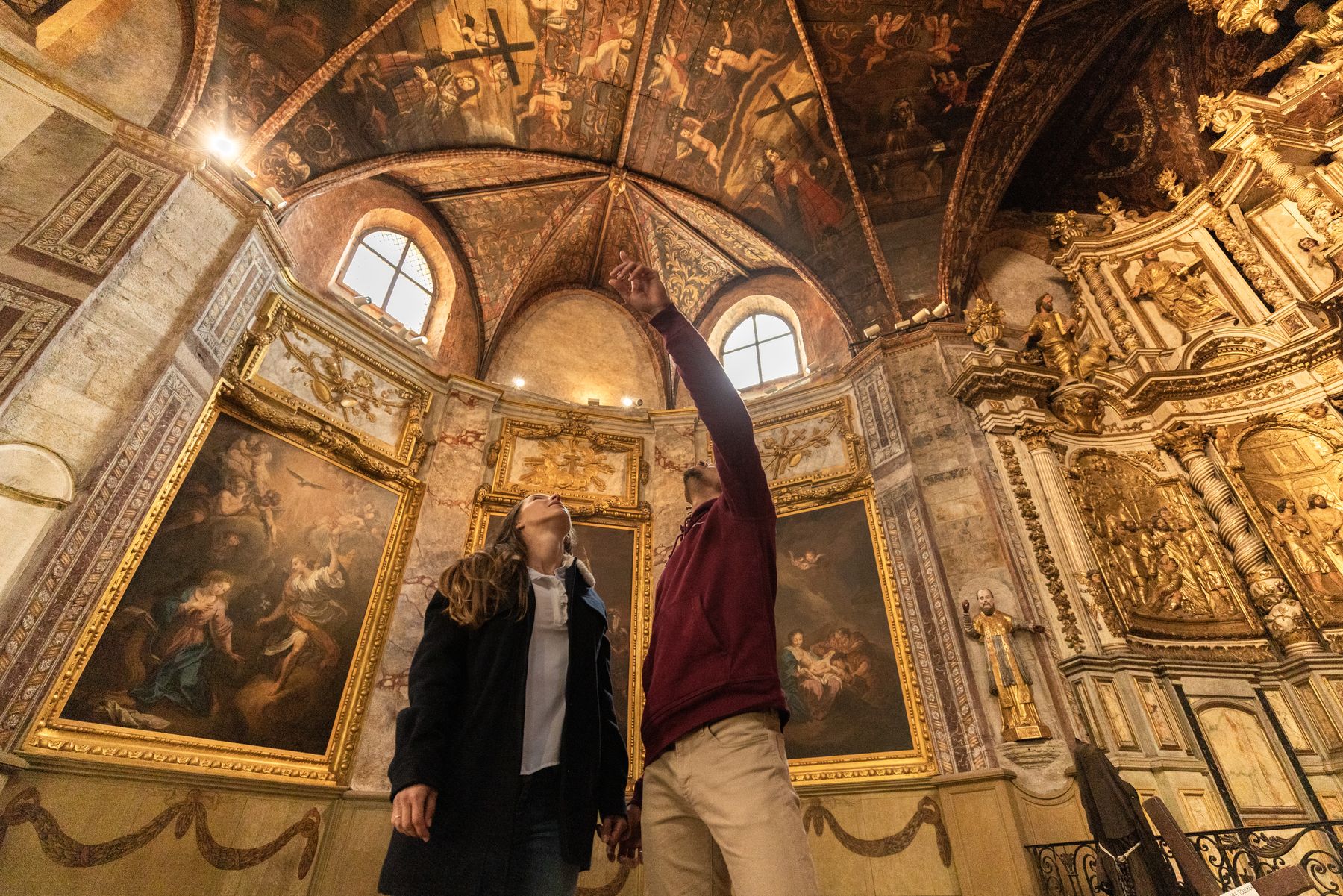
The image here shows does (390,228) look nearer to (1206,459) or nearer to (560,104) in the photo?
(560,104)

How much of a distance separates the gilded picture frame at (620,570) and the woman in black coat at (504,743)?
19.2 ft

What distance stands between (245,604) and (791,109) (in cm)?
955

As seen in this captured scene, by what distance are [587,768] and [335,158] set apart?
9214mm

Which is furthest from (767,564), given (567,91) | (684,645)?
(567,91)

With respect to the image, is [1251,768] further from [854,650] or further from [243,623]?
[243,623]

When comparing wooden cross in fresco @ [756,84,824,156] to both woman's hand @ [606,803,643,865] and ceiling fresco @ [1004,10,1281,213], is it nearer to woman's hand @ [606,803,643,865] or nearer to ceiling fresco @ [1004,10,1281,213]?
ceiling fresco @ [1004,10,1281,213]

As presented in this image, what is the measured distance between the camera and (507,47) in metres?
9.27

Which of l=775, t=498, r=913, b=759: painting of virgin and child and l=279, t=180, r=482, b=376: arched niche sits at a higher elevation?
l=279, t=180, r=482, b=376: arched niche

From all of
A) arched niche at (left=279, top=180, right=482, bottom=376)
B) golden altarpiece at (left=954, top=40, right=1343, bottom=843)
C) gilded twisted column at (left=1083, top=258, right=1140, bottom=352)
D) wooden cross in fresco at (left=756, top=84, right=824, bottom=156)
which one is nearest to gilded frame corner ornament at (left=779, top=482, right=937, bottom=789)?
golden altarpiece at (left=954, top=40, right=1343, bottom=843)

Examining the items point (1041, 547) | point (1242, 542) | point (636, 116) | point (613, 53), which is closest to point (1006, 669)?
point (1041, 547)

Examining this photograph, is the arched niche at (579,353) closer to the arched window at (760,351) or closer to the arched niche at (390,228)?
the arched niche at (390,228)

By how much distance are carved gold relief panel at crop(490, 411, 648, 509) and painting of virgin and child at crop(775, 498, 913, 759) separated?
248 cm

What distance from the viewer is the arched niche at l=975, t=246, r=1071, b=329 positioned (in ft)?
34.5

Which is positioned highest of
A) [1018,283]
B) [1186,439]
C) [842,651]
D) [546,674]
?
[1018,283]
